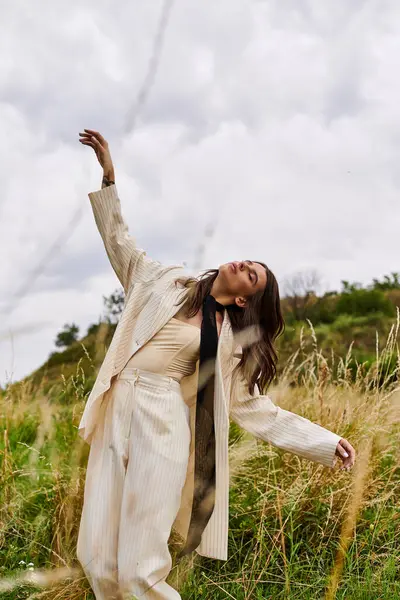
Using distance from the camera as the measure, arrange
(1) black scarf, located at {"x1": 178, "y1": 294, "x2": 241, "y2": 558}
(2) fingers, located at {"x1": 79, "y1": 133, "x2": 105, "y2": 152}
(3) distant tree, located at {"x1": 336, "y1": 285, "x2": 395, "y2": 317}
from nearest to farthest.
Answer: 1. (2) fingers, located at {"x1": 79, "y1": 133, "x2": 105, "y2": 152}
2. (1) black scarf, located at {"x1": 178, "y1": 294, "x2": 241, "y2": 558}
3. (3) distant tree, located at {"x1": 336, "y1": 285, "x2": 395, "y2": 317}

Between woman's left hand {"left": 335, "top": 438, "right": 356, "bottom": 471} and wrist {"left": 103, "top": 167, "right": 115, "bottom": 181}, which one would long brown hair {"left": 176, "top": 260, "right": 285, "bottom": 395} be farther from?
wrist {"left": 103, "top": 167, "right": 115, "bottom": 181}

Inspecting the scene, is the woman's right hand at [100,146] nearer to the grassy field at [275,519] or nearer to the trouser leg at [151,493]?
the grassy field at [275,519]

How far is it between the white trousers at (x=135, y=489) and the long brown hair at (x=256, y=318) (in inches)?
15.3

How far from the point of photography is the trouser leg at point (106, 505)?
2.76m

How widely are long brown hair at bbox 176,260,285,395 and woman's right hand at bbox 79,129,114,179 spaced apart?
580 mm

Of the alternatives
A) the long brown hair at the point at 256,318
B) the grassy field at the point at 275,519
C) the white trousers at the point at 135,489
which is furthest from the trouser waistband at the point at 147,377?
the long brown hair at the point at 256,318

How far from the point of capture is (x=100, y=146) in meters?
2.95

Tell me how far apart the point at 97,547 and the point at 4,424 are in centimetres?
229

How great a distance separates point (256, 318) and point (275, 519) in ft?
3.46

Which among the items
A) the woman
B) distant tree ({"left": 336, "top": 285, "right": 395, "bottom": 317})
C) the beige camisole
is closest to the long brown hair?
the woman

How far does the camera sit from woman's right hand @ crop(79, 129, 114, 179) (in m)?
2.91

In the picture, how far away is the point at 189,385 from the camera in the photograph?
3.08 metres

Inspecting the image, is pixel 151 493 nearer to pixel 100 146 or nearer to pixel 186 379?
pixel 186 379

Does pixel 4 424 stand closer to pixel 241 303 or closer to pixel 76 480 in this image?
pixel 76 480
